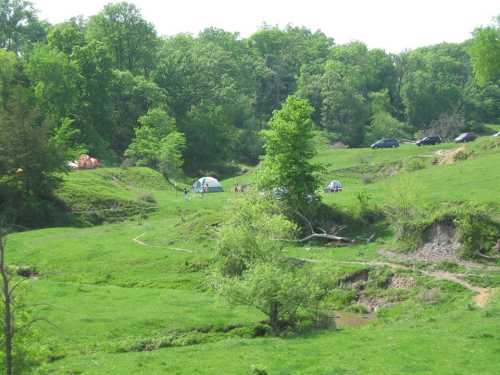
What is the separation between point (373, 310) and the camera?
4538 cm

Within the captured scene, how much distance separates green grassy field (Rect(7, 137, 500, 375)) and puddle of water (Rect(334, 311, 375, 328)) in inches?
47.3

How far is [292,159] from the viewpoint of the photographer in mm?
61094

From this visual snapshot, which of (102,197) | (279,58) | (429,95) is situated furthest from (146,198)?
(279,58)

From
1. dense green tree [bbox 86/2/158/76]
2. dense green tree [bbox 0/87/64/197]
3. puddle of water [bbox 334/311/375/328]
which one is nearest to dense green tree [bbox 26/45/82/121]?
dense green tree [bbox 86/2/158/76]

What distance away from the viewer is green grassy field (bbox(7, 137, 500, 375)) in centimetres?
3053

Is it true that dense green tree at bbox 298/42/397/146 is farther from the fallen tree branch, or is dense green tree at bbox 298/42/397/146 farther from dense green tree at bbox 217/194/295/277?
dense green tree at bbox 217/194/295/277

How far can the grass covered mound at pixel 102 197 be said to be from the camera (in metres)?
75.6

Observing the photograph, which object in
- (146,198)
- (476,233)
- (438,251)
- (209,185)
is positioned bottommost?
(438,251)

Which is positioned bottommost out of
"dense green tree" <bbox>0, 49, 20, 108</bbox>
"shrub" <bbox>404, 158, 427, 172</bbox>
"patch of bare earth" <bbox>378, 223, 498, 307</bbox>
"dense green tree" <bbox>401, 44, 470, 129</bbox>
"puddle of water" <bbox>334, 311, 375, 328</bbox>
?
"puddle of water" <bbox>334, 311, 375, 328</bbox>

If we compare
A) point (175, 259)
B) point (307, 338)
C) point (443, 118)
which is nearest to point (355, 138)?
point (443, 118)

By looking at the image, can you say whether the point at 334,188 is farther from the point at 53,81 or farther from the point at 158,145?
the point at 53,81

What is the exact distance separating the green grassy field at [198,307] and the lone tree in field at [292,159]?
398 cm

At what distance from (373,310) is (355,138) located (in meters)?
90.1

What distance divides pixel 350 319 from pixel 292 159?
68.7ft
